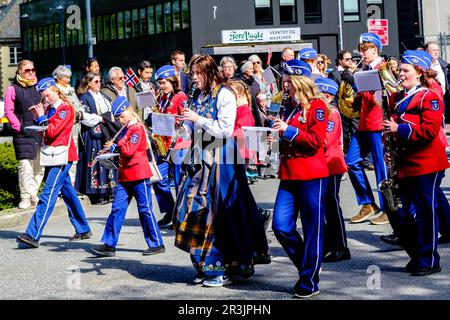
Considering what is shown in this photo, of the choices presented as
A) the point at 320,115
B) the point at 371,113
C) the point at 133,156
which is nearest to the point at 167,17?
the point at 371,113

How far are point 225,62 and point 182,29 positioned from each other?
47.0m

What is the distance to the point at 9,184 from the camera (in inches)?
535

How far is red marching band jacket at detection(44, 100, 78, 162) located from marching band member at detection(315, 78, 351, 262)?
110 inches

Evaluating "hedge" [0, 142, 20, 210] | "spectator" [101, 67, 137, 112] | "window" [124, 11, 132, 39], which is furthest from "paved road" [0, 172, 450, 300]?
"window" [124, 11, 132, 39]

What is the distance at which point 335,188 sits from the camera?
30.2 ft

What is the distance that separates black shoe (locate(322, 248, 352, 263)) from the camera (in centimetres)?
885

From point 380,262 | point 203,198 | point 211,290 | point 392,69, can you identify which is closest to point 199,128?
point 203,198

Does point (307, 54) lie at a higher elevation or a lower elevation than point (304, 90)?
higher

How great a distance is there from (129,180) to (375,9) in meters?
49.8

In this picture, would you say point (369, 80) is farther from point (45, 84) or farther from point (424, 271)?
point (45, 84)

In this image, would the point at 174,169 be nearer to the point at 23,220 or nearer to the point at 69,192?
the point at 69,192

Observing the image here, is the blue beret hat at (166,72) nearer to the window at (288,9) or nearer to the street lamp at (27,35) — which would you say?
the window at (288,9)

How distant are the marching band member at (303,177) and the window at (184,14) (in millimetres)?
52361

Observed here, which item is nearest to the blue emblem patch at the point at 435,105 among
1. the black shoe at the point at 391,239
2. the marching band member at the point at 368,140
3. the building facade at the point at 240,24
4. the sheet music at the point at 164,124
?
the black shoe at the point at 391,239
